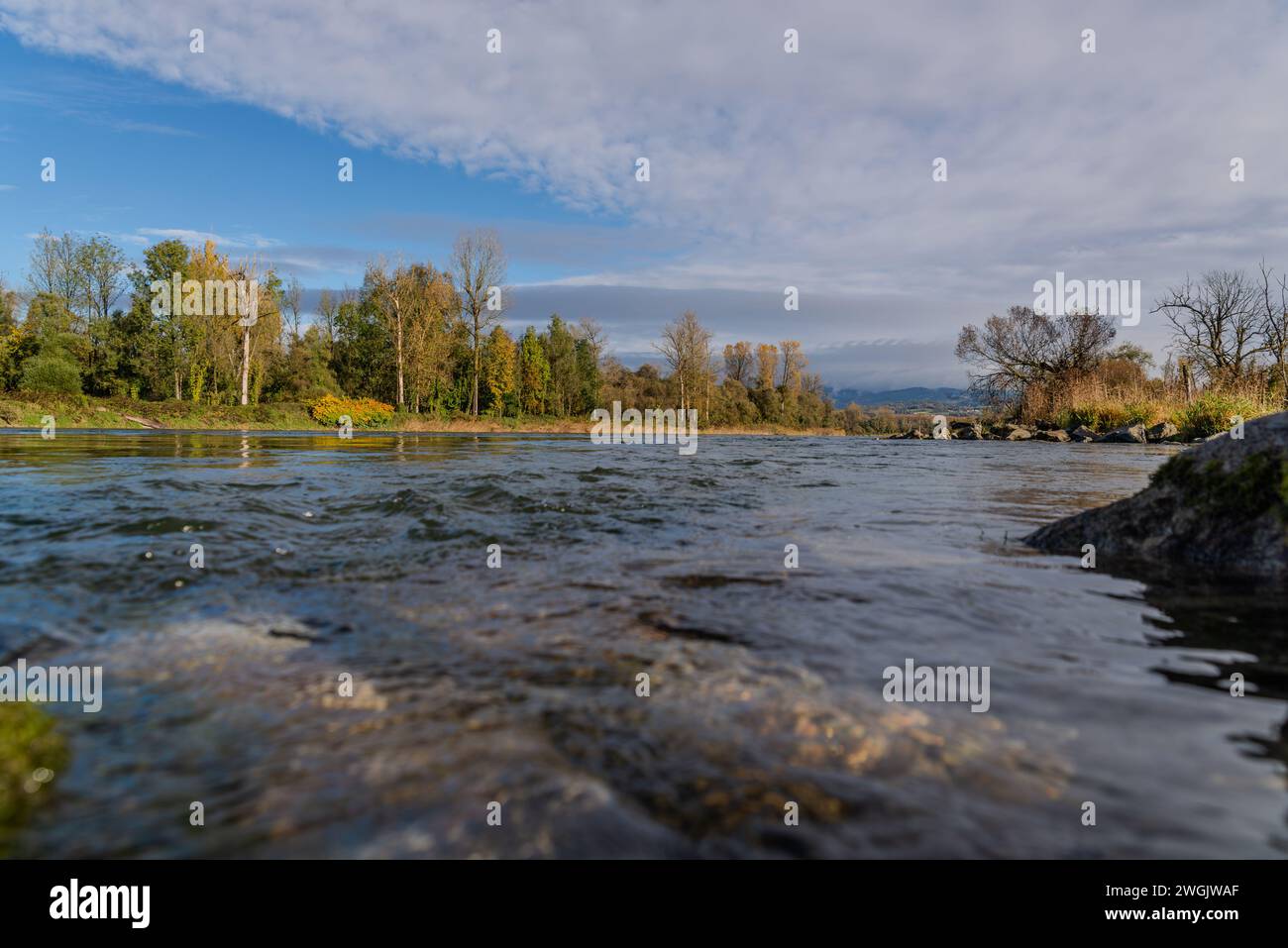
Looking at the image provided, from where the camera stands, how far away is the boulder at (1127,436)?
23.8 m

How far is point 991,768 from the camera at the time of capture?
1876 millimetres

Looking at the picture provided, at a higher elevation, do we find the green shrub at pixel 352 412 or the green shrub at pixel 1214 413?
the green shrub at pixel 352 412

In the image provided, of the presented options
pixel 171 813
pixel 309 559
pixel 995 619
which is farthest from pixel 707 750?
pixel 309 559

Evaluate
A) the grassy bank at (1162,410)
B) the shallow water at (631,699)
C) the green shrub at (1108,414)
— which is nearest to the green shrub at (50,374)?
the shallow water at (631,699)

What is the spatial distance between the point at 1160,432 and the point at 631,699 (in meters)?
28.9

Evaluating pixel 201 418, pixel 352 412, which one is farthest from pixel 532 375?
pixel 201 418

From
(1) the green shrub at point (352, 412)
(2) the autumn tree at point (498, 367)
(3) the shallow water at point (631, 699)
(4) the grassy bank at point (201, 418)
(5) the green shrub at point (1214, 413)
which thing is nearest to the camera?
(3) the shallow water at point (631, 699)

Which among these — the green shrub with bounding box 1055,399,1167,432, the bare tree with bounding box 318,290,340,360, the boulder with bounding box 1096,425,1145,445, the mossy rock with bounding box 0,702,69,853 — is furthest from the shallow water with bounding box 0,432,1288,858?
the bare tree with bounding box 318,290,340,360

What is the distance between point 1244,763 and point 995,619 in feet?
4.76

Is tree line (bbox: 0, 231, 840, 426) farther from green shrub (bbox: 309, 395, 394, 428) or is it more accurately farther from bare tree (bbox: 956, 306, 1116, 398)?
bare tree (bbox: 956, 306, 1116, 398)

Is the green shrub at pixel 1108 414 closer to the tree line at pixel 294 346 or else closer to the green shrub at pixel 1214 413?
the green shrub at pixel 1214 413

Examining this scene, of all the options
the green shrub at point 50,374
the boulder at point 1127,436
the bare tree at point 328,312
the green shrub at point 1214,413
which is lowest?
the boulder at point 1127,436

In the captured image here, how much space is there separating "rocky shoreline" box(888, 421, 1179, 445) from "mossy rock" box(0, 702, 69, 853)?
1774 cm

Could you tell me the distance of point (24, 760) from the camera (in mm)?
1896
